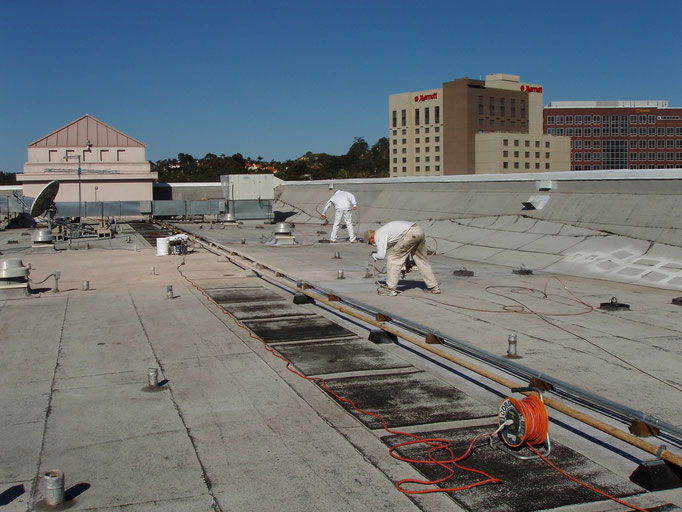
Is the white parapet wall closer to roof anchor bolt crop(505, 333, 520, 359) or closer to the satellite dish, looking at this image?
roof anchor bolt crop(505, 333, 520, 359)

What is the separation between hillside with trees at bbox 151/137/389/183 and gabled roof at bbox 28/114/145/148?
58.7m

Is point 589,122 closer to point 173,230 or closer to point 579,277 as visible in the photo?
point 173,230

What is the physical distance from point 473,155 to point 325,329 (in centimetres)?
13012

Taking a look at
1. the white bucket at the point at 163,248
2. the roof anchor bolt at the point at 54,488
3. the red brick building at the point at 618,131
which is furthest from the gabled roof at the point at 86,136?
the red brick building at the point at 618,131

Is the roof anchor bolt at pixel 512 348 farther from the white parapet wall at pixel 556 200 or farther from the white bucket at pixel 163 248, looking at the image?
the white bucket at pixel 163 248

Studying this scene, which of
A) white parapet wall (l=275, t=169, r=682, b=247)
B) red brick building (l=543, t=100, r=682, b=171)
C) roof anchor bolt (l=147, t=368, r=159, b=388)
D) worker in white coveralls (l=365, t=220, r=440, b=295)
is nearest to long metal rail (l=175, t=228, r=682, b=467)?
worker in white coveralls (l=365, t=220, r=440, b=295)

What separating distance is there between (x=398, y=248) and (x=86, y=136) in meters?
50.3

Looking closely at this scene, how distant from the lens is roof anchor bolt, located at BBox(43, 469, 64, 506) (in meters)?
4.96

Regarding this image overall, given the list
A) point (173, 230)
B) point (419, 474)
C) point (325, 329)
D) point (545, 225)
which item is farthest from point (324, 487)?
point (173, 230)

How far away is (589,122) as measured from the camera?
495ft

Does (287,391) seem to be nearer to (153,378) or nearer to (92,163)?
(153,378)

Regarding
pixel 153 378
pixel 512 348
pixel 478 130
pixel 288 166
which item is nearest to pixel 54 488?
pixel 153 378

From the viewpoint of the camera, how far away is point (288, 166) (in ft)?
523

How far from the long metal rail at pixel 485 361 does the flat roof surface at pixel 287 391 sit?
0.22 m
